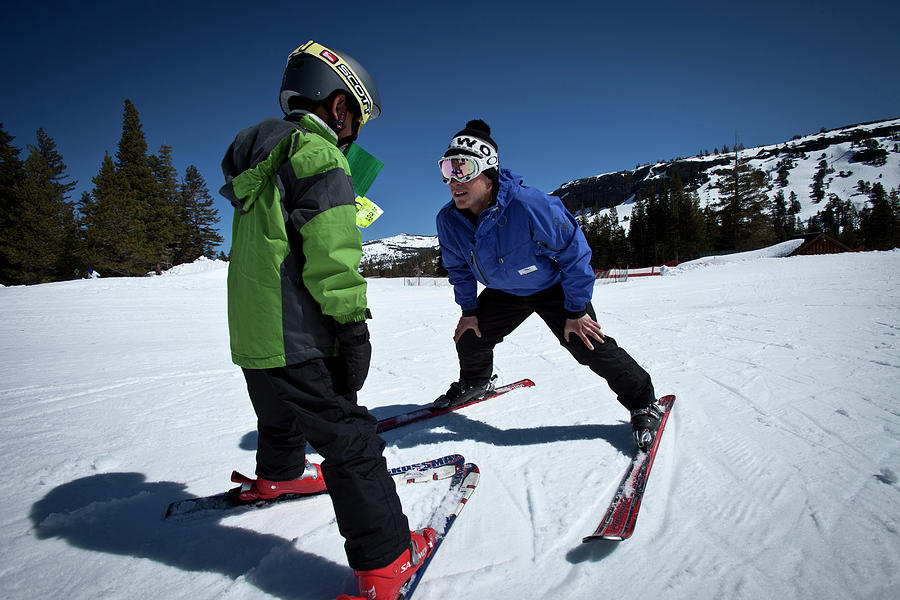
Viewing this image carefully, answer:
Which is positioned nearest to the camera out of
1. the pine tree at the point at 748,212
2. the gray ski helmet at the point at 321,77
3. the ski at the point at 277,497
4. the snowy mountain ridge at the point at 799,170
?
the gray ski helmet at the point at 321,77

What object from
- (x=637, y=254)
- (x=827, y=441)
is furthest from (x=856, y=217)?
(x=827, y=441)

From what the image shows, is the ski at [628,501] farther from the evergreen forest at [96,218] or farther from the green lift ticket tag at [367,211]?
the evergreen forest at [96,218]

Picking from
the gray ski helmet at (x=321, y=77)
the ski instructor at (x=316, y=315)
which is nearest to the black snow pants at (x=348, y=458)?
the ski instructor at (x=316, y=315)

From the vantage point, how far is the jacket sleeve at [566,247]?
7.53 ft

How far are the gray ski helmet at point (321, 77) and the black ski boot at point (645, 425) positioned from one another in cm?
231

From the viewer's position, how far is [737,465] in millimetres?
1970

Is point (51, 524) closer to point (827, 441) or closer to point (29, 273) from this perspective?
point (827, 441)

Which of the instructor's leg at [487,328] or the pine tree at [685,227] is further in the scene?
the pine tree at [685,227]

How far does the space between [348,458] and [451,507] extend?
739 mm

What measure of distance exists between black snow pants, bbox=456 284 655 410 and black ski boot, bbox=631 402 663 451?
0.15 ft

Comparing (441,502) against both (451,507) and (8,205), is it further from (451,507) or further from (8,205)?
(8,205)

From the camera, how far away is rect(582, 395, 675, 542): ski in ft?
4.86

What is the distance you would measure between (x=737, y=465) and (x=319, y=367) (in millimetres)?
2180

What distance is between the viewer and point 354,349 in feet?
4.52
